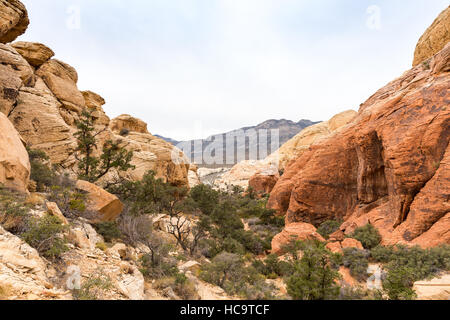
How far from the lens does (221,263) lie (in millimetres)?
6648

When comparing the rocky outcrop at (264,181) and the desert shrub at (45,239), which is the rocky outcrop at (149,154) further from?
the rocky outcrop at (264,181)

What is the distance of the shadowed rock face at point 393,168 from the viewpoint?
32.6ft

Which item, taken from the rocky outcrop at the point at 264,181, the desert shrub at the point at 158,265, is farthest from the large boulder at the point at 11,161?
the rocky outcrop at the point at 264,181

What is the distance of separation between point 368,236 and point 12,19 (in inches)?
879

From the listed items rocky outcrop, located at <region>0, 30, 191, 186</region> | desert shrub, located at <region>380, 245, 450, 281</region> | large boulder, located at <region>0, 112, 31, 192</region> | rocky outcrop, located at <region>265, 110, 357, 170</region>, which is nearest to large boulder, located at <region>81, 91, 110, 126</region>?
rocky outcrop, located at <region>0, 30, 191, 186</region>

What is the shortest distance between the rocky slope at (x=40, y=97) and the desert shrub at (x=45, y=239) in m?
10.8

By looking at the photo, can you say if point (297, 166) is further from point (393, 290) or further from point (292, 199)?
point (393, 290)

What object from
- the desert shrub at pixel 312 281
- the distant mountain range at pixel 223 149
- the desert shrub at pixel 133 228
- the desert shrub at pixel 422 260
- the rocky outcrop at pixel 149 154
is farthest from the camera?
the distant mountain range at pixel 223 149

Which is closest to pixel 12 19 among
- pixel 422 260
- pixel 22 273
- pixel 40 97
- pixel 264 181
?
pixel 40 97

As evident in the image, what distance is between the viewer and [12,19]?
1203cm

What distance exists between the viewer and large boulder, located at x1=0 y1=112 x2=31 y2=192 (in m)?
6.79

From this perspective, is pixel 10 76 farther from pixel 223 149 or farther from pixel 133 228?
pixel 223 149
